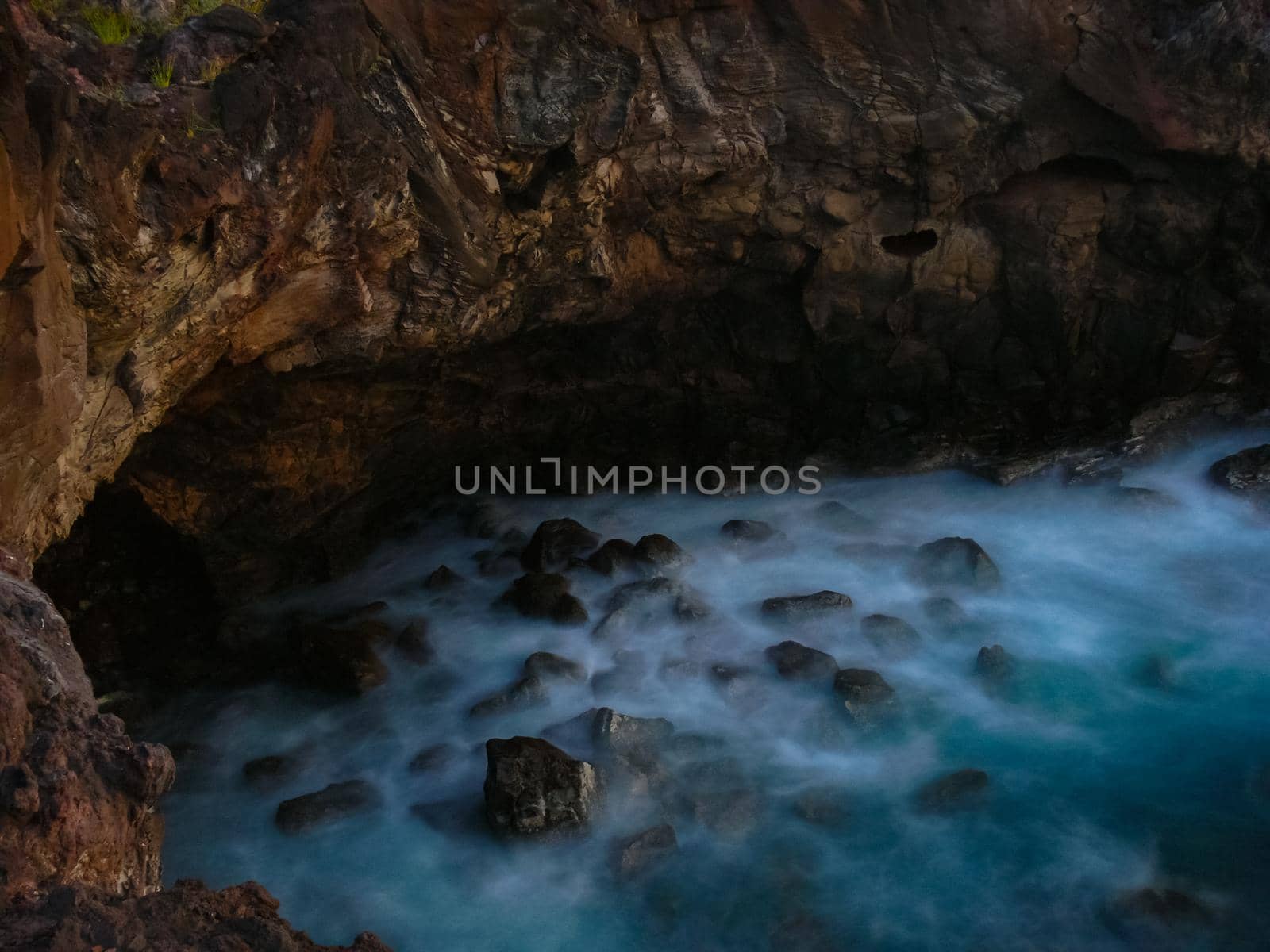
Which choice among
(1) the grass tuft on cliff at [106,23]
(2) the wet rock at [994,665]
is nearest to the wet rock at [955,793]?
(2) the wet rock at [994,665]

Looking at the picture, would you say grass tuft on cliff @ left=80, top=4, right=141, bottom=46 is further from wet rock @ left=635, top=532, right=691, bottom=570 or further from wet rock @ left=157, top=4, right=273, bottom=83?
wet rock @ left=635, top=532, right=691, bottom=570

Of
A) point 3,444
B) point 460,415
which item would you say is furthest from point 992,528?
point 3,444

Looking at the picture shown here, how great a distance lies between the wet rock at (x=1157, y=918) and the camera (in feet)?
15.4

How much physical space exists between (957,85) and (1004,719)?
4.47 meters

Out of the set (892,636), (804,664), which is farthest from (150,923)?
(892,636)

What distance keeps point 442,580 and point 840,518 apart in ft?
10.2

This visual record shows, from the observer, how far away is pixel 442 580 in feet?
27.3

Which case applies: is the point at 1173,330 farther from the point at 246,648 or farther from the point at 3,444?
the point at 3,444

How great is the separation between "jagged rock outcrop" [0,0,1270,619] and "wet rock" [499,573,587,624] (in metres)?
1.74

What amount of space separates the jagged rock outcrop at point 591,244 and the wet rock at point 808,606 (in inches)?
93.3

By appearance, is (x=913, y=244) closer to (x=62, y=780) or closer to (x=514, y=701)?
(x=514, y=701)

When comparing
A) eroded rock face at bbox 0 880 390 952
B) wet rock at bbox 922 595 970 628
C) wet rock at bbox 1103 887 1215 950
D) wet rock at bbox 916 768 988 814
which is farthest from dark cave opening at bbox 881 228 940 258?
eroded rock face at bbox 0 880 390 952

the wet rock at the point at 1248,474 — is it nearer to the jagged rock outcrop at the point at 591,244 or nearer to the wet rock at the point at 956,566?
the jagged rock outcrop at the point at 591,244

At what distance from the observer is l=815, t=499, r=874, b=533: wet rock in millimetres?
8531
